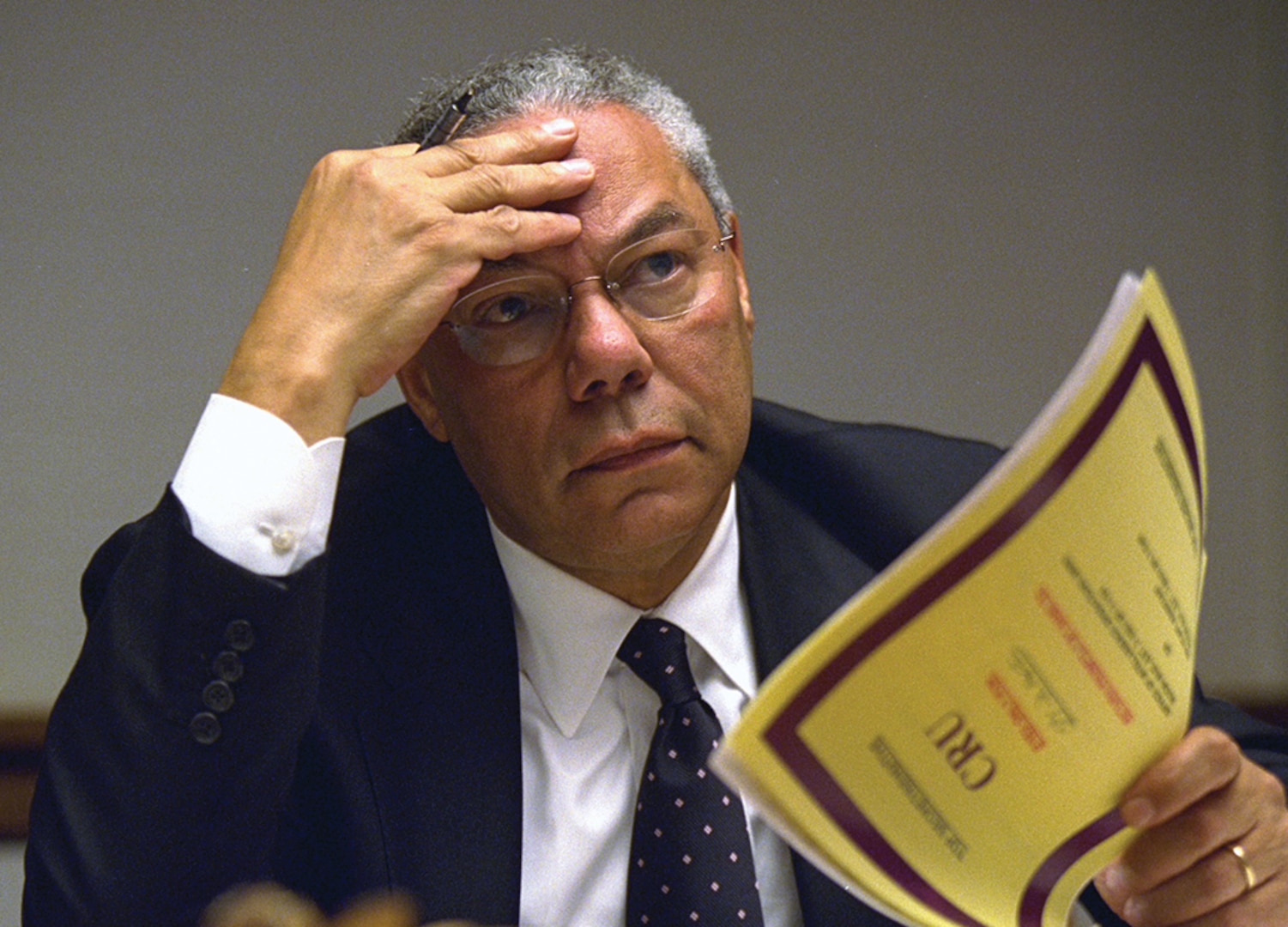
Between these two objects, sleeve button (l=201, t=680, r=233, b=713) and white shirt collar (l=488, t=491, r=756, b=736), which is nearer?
sleeve button (l=201, t=680, r=233, b=713)

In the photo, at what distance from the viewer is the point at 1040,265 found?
233 cm

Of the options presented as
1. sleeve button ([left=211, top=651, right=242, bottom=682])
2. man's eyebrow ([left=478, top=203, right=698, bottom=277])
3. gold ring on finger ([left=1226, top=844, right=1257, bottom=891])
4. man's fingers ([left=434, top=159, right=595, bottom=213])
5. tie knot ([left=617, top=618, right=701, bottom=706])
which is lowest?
gold ring on finger ([left=1226, top=844, right=1257, bottom=891])

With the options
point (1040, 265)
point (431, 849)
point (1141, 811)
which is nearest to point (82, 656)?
point (431, 849)

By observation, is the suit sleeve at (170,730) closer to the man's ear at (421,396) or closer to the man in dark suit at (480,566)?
the man in dark suit at (480,566)

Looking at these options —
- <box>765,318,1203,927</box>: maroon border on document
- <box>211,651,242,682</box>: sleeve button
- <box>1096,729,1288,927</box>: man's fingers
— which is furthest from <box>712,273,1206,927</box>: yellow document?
<box>211,651,242,682</box>: sleeve button

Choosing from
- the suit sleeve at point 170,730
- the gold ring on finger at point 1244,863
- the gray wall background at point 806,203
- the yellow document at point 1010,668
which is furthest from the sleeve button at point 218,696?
the gray wall background at point 806,203

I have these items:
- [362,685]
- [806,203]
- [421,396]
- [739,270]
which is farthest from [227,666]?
[806,203]

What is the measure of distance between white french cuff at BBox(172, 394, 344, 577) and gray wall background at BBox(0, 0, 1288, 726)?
0.96m

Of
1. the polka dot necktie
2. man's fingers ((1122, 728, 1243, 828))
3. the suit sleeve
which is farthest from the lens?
the polka dot necktie

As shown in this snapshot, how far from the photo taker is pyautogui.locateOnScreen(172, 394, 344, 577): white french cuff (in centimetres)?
118

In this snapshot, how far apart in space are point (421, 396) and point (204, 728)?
548mm

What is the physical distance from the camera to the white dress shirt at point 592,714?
1.41 metres

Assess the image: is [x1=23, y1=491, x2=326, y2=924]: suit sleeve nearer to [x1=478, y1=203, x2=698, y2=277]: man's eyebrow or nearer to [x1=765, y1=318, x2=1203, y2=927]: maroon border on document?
[x1=478, y1=203, x2=698, y2=277]: man's eyebrow

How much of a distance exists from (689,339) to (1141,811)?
0.63 metres
